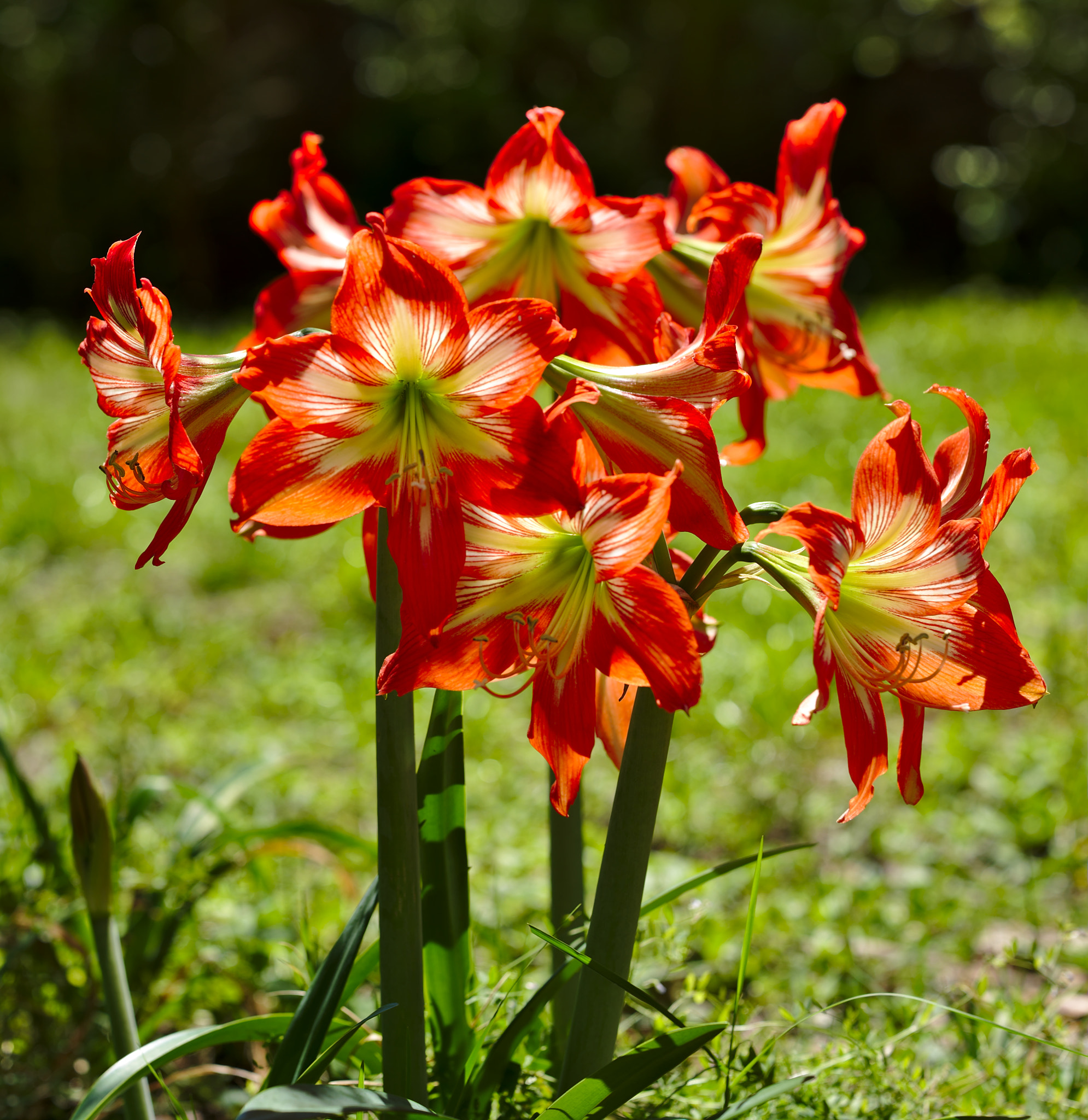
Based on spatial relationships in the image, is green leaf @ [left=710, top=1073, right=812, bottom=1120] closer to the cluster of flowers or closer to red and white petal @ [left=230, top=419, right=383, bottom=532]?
the cluster of flowers

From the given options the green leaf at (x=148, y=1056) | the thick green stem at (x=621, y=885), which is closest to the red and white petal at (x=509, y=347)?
the thick green stem at (x=621, y=885)

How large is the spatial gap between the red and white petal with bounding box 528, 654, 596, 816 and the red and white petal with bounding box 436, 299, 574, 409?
0.26 m

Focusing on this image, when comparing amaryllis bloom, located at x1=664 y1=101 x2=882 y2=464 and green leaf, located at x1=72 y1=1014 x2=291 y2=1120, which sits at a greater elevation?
amaryllis bloom, located at x1=664 y1=101 x2=882 y2=464

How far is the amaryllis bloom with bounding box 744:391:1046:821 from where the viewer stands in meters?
1.02

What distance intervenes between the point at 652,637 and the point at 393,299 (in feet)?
1.24

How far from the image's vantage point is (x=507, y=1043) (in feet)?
4.24

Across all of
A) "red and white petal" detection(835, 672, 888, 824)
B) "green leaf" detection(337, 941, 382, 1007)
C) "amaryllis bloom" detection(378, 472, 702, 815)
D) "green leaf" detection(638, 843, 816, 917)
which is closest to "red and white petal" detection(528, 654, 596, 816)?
"amaryllis bloom" detection(378, 472, 702, 815)

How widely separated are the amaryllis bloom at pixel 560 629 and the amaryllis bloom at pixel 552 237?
31 cm

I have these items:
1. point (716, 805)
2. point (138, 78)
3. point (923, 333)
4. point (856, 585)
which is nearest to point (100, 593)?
point (716, 805)

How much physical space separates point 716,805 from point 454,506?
2014 millimetres

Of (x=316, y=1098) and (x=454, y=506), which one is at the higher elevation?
(x=454, y=506)

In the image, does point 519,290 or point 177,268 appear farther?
point 177,268

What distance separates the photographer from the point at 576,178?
3.95ft

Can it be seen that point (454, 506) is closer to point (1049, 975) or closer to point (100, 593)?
point (1049, 975)
